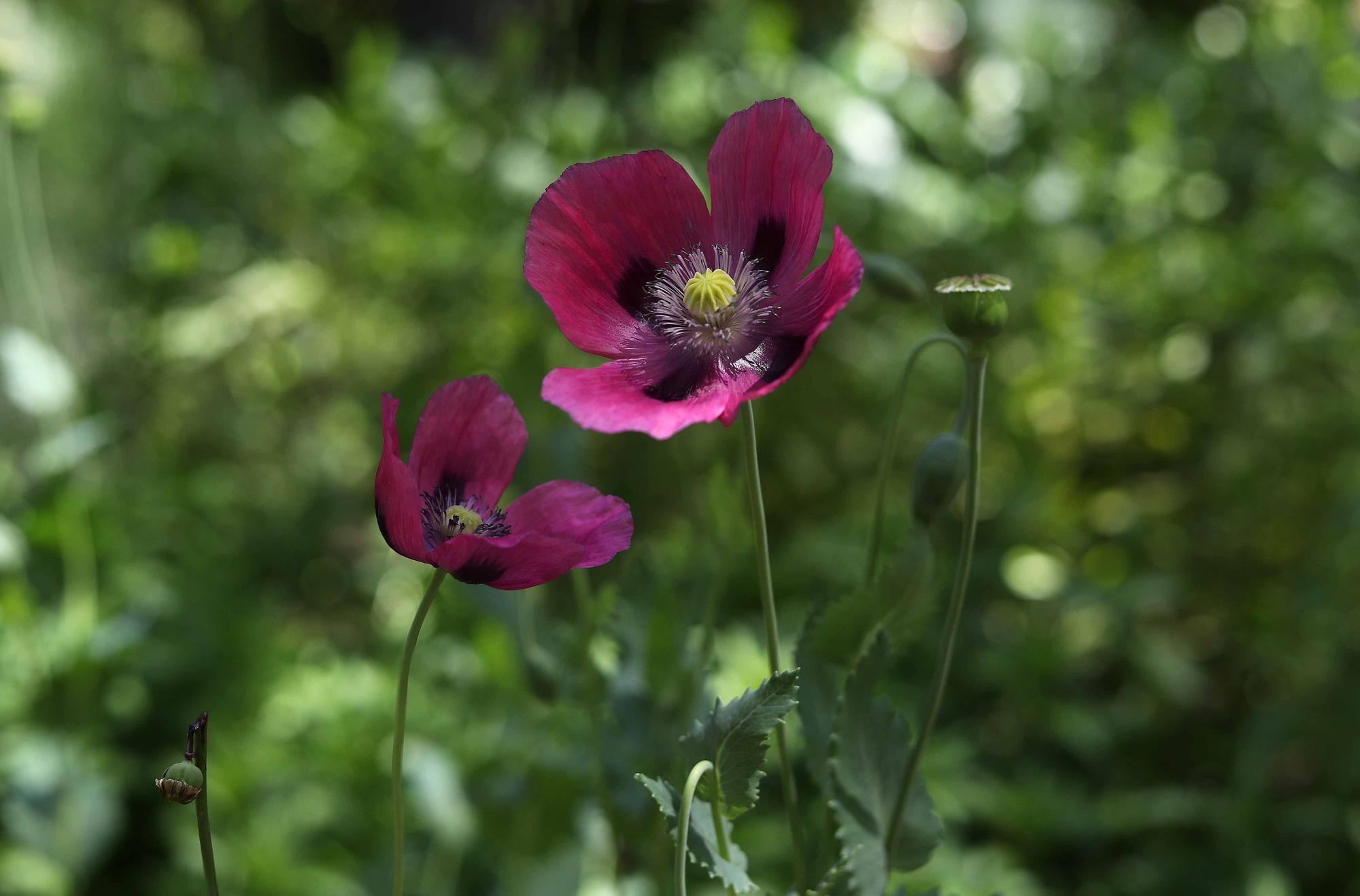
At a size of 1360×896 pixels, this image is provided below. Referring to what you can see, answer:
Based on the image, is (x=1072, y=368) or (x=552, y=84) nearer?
(x=1072, y=368)

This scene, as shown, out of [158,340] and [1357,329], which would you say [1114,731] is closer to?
[1357,329]

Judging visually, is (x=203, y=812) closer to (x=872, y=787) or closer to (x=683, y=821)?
(x=683, y=821)

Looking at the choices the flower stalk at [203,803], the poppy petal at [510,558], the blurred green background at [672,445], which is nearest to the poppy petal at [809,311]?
the poppy petal at [510,558]

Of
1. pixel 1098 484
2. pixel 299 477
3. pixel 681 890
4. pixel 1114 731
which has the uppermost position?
pixel 299 477

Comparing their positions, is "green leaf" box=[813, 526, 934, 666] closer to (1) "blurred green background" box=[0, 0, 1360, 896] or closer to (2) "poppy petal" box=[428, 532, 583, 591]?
(2) "poppy petal" box=[428, 532, 583, 591]

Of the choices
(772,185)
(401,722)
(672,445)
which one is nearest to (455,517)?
(401,722)

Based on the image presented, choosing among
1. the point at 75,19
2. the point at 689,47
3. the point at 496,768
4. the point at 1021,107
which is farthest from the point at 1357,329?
the point at 75,19
